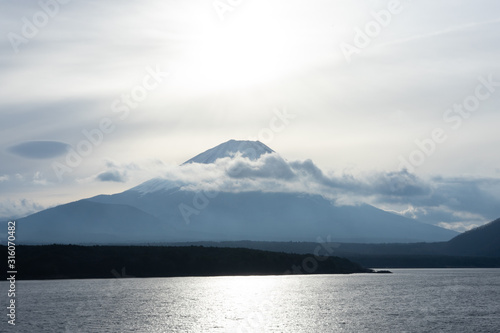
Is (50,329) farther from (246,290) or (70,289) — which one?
(246,290)

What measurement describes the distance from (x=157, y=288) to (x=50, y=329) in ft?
317

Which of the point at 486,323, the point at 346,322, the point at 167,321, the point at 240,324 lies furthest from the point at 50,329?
the point at 486,323

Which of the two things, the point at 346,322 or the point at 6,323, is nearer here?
the point at 6,323

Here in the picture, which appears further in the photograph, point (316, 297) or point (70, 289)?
point (70, 289)

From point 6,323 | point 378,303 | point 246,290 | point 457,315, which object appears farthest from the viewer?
point 246,290

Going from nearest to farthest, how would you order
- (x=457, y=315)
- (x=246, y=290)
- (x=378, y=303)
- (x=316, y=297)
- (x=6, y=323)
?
(x=6, y=323), (x=457, y=315), (x=378, y=303), (x=316, y=297), (x=246, y=290)

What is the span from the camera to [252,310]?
134 m

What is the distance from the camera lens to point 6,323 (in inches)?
4090

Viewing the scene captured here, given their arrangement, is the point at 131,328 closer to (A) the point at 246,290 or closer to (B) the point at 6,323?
(B) the point at 6,323

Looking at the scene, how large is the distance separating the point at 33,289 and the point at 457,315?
4579 inches

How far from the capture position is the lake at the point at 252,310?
103875mm

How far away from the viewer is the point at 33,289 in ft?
582

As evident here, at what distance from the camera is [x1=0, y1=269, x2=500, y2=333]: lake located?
104 meters

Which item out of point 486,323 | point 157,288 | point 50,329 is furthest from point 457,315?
point 157,288
